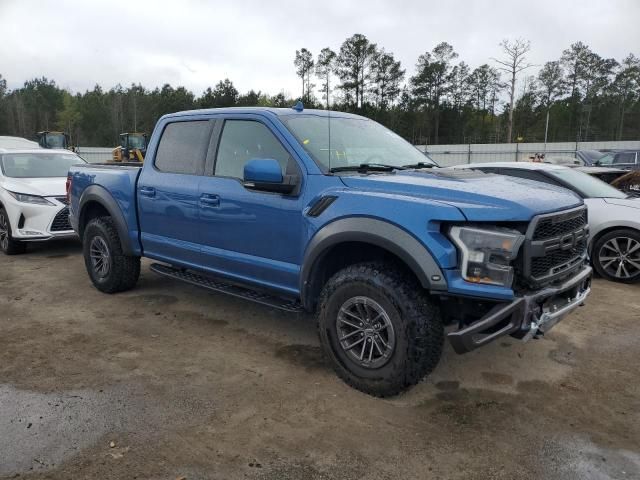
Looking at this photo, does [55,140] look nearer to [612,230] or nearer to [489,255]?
[612,230]

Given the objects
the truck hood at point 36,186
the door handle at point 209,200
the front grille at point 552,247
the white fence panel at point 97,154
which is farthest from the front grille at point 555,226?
the white fence panel at point 97,154

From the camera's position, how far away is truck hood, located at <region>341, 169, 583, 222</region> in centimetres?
304

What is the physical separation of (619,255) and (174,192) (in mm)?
5359

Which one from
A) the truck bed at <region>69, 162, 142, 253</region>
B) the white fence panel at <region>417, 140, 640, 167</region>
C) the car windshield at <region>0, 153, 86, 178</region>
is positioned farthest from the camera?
the white fence panel at <region>417, 140, 640, 167</region>

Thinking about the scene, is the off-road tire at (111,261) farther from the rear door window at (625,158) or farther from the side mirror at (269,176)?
the rear door window at (625,158)

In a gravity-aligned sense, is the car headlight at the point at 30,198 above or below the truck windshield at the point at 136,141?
below

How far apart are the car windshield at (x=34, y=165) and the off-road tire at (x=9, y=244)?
2.29 feet

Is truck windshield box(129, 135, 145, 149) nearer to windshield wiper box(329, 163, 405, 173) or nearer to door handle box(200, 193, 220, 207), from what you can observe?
door handle box(200, 193, 220, 207)

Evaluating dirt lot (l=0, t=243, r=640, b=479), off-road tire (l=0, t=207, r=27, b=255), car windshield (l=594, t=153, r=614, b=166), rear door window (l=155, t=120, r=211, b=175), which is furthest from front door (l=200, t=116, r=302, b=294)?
car windshield (l=594, t=153, r=614, b=166)

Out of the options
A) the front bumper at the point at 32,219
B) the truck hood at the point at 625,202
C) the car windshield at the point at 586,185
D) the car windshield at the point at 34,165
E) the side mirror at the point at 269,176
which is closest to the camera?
the side mirror at the point at 269,176

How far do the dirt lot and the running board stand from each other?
45 centimetres

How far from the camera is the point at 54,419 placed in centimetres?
319

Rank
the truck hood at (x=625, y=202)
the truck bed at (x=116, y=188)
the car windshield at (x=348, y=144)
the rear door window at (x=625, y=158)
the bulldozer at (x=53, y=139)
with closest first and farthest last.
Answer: the car windshield at (x=348, y=144) → the truck bed at (x=116, y=188) → the truck hood at (x=625, y=202) → the rear door window at (x=625, y=158) → the bulldozer at (x=53, y=139)

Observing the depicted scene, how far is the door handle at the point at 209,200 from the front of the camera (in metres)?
4.31
